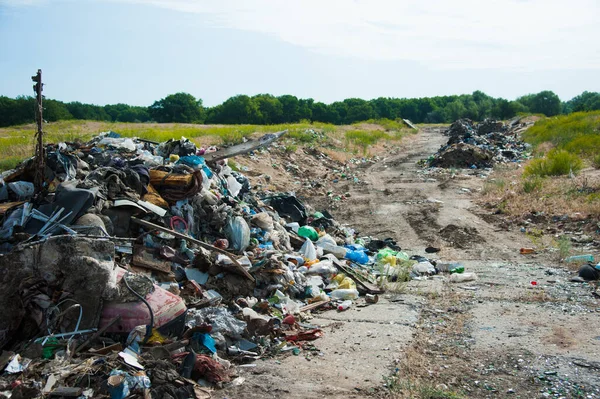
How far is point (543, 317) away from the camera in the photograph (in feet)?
17.0

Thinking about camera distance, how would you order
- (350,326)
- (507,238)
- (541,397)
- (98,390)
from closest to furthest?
(98,390) < (541,397) < (350,326) < (507,238)

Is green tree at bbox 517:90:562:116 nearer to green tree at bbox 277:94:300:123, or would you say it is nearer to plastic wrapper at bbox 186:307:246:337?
green tree at bbox 277:94:300:123

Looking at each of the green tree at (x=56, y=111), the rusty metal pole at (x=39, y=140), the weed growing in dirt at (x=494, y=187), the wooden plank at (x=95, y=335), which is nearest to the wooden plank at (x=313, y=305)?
the wooden plank at (x=95, y=335)

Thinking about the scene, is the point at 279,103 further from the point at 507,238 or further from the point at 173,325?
the point at 173,325

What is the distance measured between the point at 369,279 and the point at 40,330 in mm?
3994

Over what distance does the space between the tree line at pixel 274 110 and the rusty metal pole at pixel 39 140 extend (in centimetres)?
3897

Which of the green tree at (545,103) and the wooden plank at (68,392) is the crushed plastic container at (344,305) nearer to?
the wooden plank at (68,392)

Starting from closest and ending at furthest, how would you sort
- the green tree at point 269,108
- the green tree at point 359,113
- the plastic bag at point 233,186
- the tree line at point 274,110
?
the plastic bag at point 233,186 < the tree line at point 274,110 < the green tree at point 269,108 < the green tree at point 359,113

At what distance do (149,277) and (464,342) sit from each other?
2914mm

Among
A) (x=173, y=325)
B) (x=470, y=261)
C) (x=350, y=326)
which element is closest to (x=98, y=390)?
(x=173, y=325)

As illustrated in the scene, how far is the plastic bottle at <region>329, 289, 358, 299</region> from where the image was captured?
586 cm

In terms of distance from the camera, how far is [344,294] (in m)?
5.87

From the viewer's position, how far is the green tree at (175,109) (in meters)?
53.1

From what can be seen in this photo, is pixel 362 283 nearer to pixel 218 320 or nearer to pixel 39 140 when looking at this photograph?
pixel 218 320
